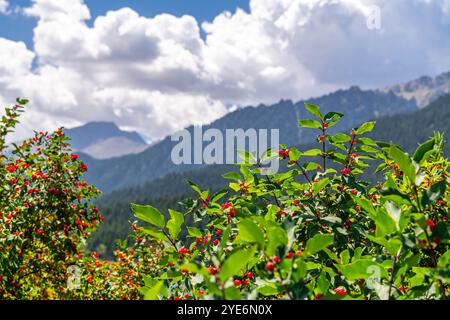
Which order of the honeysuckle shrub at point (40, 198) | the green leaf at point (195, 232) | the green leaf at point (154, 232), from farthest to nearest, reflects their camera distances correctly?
the honeysuckle shrub at point (40, 198) < the green leaf at point (195, 232) < the green leaf at point (154, 232)

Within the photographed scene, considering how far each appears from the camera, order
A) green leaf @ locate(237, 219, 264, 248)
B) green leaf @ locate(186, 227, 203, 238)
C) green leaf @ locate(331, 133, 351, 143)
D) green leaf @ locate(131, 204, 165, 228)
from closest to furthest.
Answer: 1. green leaf @ locate(237, 219, 264, 248)
2. green leaf @ locate(131, 204, 165, 228)
3. green leaf @ locate(186, 227, 203, 238)
4. green leaf @ locate(331, 133, 351, 143)


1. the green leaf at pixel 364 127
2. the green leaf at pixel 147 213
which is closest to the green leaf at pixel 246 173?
the green leaf at pixel 364 127

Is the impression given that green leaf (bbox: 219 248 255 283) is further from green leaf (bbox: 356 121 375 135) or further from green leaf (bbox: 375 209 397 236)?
green leaf (bbox: 356 121 375 135)

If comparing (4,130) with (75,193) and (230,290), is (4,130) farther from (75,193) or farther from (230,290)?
(230,290)

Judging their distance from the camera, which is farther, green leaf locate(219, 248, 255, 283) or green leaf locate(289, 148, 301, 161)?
green leaf locate(289, 148, 301, 161)

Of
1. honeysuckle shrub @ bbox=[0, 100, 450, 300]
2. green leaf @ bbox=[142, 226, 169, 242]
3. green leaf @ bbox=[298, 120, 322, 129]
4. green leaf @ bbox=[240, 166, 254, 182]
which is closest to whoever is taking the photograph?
honeysuckle shrub @ bbox=[0, 100, 450, 300]

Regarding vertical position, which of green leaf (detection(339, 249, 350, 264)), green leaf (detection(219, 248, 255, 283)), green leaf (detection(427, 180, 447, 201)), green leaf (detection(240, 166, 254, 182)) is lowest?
green leaf (detection(339, 249, 350, 264))

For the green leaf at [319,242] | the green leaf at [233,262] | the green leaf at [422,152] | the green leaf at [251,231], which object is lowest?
the green leaf at [233,262]

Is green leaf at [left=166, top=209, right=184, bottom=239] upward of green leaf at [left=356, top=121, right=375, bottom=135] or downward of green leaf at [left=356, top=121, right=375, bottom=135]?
downward

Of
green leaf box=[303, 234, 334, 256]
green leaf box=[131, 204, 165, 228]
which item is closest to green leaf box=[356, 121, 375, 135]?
green leaf box=[303, 234, 334, 256]

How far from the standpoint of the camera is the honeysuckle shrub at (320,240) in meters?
1.47

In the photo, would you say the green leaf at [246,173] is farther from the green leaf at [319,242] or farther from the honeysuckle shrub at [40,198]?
the honeysuckle shrub at [40,198]

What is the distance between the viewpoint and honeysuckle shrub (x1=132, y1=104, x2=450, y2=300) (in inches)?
57.7
